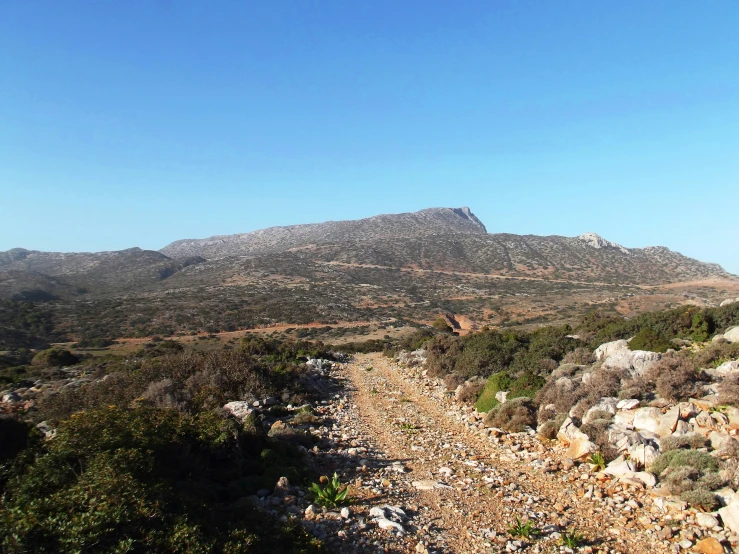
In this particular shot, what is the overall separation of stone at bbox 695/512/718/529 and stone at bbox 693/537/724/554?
15.5 inches

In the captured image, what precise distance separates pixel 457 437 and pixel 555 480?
3.34 m

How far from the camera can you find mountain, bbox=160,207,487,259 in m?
133

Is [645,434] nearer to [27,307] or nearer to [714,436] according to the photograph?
[714,436]

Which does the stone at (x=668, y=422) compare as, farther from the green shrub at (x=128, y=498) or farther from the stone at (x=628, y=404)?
the green shrub at (x=128, y=498)

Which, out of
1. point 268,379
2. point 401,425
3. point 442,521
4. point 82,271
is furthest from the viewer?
point 82,271

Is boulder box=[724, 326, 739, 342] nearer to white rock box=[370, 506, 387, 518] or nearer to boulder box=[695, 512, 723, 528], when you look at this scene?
boulder box=[695, 512, 723, 528]

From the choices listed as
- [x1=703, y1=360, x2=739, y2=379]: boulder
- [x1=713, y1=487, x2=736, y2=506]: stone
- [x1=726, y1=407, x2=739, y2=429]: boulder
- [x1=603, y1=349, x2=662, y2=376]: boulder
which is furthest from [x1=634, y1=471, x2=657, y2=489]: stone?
[x1=703, y1=360, x2=739, y2=379]: boulder

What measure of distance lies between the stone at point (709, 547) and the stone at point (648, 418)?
3259 mm

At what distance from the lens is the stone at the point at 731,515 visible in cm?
611

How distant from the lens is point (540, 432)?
10781 millimetres

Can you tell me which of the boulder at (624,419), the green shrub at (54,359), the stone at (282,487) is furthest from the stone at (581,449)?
the green shrub at (54,359)

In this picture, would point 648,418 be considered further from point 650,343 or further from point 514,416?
point 650,343

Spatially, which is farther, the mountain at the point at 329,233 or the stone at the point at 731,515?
the mountain at the point at 329,233

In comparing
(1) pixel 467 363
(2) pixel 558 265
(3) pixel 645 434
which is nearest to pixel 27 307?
(1) pixel 467 363
